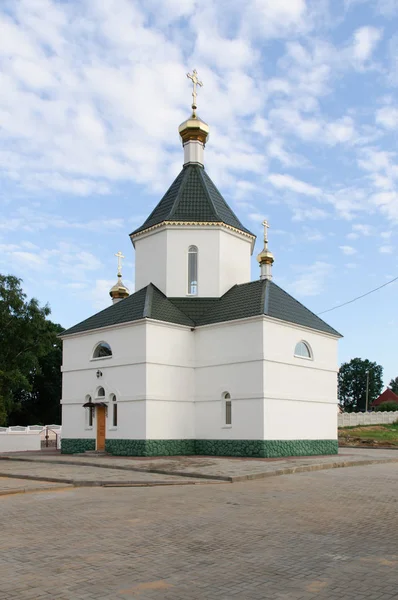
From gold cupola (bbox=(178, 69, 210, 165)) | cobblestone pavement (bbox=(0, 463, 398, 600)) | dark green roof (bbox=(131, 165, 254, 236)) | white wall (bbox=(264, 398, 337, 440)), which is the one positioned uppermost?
gold cupola (bbox=(178, 69, 210, 165))

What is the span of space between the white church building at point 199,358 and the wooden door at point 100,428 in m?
0.06

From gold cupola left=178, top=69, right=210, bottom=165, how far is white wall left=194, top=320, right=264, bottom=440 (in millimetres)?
9232

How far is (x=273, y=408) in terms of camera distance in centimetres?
2088

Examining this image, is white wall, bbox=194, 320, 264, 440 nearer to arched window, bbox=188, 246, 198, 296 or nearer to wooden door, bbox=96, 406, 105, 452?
arched window, bbox=188, 246, 198, 296

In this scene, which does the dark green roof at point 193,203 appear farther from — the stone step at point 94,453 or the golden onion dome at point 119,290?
the stone step at point 94,453

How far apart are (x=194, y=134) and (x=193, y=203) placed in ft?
13.2

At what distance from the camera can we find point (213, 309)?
23.4 metres

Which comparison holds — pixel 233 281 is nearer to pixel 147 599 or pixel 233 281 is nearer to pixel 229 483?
pixel 229 483

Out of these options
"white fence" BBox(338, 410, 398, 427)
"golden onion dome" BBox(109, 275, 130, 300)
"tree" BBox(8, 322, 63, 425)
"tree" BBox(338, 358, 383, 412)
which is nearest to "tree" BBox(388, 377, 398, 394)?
"tree" BBox(338, 358, 383, 412)

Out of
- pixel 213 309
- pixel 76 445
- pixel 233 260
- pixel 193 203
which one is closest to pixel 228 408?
pixel 213 309

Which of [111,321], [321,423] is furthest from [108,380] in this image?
[321,423]

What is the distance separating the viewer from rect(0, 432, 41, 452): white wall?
2795 centimetres

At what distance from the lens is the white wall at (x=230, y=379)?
20734 mm

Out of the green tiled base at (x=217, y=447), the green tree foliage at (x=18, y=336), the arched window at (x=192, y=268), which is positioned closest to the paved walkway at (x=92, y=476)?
the green tiled base at (x=217, y=447)
